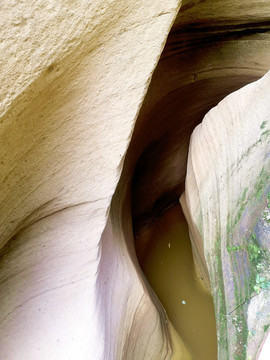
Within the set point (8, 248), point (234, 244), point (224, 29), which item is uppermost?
point (224, 29)

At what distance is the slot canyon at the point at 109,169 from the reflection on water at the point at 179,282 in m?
0.17

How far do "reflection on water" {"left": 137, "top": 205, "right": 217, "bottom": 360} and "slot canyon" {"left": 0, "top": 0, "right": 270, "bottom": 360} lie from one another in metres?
0.17

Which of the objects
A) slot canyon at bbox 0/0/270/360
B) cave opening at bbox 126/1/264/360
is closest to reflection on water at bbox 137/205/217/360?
cave opening at bbox 126/1/264/360

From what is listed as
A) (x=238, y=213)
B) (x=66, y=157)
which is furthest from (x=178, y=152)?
(x=66, y=157)

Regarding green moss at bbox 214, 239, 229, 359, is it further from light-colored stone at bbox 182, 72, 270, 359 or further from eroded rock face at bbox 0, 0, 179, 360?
eroded rock face at bbox 0, 0, 179, 360

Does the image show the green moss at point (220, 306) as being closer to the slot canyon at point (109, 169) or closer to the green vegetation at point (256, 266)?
the slot canyon at point (109, 169)

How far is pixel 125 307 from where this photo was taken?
146 cm

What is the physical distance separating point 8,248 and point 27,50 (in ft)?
2.38

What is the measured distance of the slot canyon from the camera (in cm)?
96

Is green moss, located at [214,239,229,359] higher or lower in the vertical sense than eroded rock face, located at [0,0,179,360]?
lower

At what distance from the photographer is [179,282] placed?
7.23 ft

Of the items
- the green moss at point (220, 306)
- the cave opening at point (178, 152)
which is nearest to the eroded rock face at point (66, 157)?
the green moss at point (220, 306)

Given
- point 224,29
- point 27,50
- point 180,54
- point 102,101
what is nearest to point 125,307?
point 102,101

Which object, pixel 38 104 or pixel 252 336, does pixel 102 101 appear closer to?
pixel 38 104
